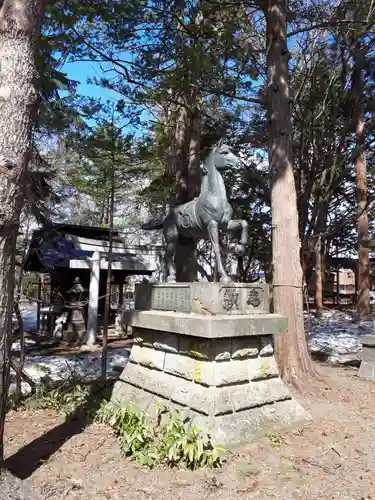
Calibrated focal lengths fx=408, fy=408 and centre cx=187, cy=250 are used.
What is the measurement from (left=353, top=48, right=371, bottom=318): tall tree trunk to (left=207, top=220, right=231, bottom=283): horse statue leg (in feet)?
22.5

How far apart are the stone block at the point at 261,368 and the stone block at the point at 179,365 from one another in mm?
668

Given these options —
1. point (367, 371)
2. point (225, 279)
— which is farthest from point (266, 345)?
point (367, 371)

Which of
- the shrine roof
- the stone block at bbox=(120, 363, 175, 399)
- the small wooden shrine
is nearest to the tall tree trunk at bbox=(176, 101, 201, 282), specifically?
the stone block at bbox=(120, 363, 175, 399)

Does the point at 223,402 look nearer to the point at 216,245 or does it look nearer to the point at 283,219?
the point at 216,245

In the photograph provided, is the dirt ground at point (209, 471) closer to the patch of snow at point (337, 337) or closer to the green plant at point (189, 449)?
the green plant at point (189, 449)

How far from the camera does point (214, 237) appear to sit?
4.58 m

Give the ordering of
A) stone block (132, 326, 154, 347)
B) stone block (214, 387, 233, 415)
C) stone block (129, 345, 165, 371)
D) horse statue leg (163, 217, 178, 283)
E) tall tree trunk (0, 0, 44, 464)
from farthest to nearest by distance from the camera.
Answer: horse statue leg (163, 217, 178, 283)
stone block (132, 326, 154, 347)
stone block (129, 345, 165, 371)
stone block (214, 387, 233, 415)
tall tree trunk (0, 0, 44, 464)

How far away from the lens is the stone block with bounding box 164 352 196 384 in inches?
176

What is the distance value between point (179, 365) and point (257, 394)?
0.93 metres

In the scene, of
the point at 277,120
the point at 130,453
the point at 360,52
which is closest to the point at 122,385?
the point at 130,453

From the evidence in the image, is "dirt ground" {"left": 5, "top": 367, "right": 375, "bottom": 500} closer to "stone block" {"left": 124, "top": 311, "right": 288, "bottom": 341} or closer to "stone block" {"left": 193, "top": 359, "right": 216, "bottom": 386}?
"stone block" {"left": 193, "top": 359, "right": 216, "bottom": 386}

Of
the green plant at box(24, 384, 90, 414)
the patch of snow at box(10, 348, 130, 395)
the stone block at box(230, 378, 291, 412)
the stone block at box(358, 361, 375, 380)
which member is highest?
the stone block at box(230, 378, 291, 412)

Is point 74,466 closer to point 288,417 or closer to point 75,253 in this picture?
point 288,417

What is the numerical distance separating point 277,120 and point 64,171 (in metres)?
9.31
